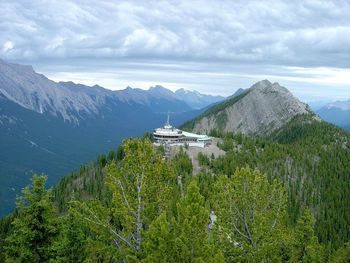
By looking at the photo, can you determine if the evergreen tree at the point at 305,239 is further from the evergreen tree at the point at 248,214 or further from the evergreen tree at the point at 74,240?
the evergreen tree at the point at 74,240

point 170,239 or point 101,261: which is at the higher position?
point 170,239

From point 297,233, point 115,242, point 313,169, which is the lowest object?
point 313,169

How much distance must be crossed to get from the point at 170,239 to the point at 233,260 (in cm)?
1032

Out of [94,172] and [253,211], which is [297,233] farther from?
[94,172]

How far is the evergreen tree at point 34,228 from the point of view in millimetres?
36094

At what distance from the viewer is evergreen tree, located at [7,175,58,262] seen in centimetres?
3609

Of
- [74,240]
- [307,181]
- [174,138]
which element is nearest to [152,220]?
[74,240]

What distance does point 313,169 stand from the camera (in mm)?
195500

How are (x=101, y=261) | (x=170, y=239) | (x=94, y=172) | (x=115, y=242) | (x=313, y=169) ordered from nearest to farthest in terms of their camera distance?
(x=170, y=239) < (x=115, y=242) < (x=101, y=261) < (x=94, y=172) < (x=313, y=169)

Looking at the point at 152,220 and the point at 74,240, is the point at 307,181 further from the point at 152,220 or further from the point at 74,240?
the point at 152,220

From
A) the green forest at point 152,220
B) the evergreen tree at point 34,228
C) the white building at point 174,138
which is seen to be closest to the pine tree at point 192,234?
the green forest at point 152,220

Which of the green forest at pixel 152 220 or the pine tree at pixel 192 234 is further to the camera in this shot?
the green forest at pixel 152 220

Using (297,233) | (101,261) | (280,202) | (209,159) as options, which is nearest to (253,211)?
(280,202)

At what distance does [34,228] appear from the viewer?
3684 centimetres
